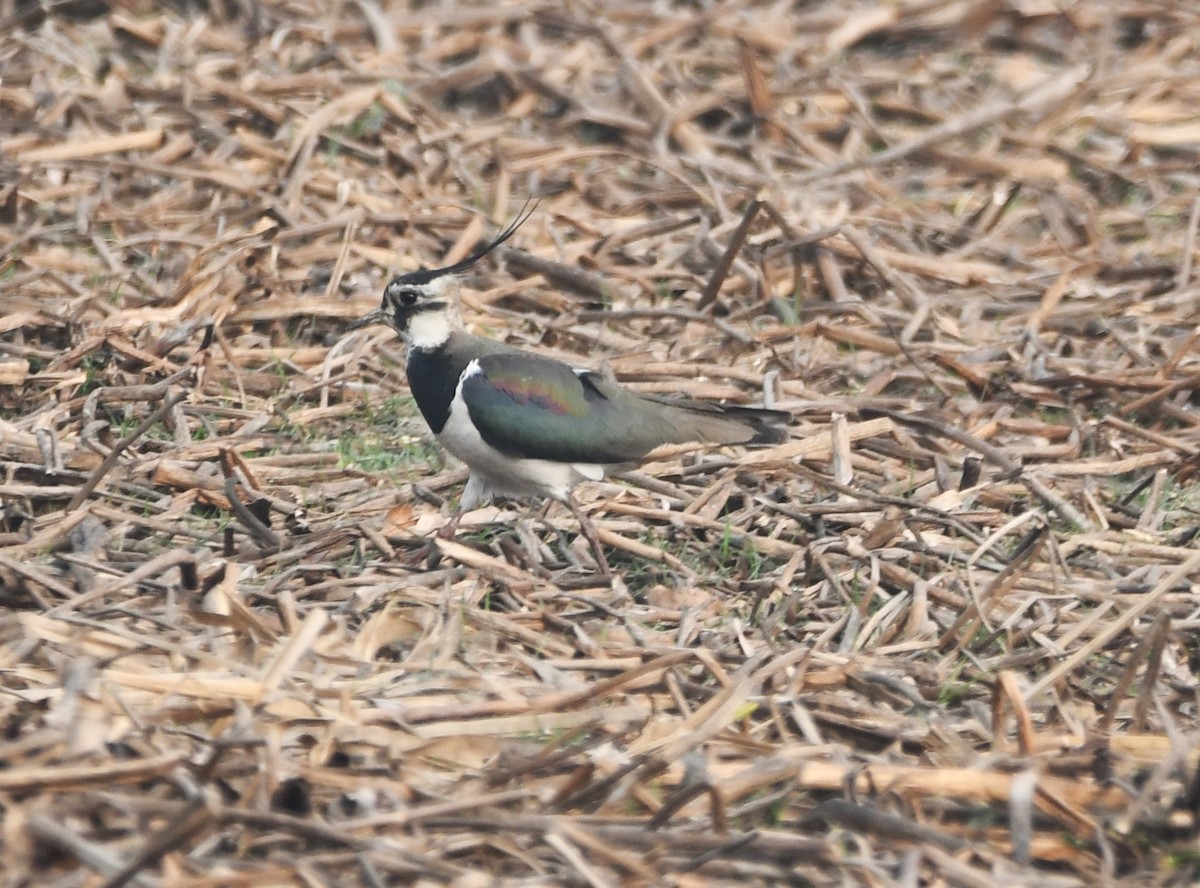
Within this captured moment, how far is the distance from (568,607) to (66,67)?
5304 mm

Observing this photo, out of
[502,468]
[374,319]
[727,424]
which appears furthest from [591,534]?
[374,319]

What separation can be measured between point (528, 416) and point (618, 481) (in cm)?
67

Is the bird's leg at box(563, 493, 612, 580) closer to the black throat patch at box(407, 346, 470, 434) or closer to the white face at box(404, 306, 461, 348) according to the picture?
the black throat patch at box(407, 346, 470, 434)

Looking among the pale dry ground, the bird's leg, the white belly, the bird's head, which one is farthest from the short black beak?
the bird's leg

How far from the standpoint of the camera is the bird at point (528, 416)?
6.52 meters

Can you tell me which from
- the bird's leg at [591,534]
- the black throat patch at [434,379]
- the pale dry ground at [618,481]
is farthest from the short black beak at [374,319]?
the bird's leg at [591,534]

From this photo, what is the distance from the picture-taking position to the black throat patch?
263 inches

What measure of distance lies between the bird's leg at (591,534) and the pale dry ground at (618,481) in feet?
0.26

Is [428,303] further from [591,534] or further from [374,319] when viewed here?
[591,534]

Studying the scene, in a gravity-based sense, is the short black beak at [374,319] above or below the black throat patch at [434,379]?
above

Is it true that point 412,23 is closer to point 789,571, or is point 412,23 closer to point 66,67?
point 66,67

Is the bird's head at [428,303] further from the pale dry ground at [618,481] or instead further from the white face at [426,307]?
the pale dry ground at [618,481]

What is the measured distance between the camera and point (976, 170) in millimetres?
9938

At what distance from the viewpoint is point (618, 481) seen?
7.06m
